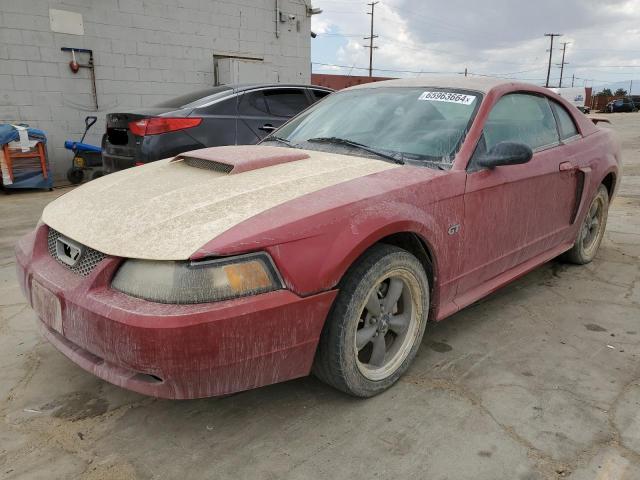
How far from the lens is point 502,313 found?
3312 millimetres

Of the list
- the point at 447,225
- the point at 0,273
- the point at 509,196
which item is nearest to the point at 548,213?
the point at 509,196

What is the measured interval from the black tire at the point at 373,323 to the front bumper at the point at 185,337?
0.33ft

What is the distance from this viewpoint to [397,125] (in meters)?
2.88

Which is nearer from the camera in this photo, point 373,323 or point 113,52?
point 373,323

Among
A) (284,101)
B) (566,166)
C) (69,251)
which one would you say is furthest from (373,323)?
(284,101)

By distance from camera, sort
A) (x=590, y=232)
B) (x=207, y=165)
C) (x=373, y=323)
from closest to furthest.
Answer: (x=373, y=323) < (x=207, y=165) < (x=590, y=232)

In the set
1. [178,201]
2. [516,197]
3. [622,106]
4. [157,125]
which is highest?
[622,106]

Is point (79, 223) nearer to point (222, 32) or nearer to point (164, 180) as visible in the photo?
point (164, 180)

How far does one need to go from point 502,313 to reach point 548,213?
0.74 meters

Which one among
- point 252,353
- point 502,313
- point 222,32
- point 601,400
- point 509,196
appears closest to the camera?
point 252,353

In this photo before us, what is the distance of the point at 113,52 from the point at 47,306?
8400mm

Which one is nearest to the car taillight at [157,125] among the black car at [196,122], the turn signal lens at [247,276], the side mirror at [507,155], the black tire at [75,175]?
the black car at [196,122]

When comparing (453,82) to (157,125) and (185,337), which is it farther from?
(157,125)

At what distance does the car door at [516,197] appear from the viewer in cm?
270
